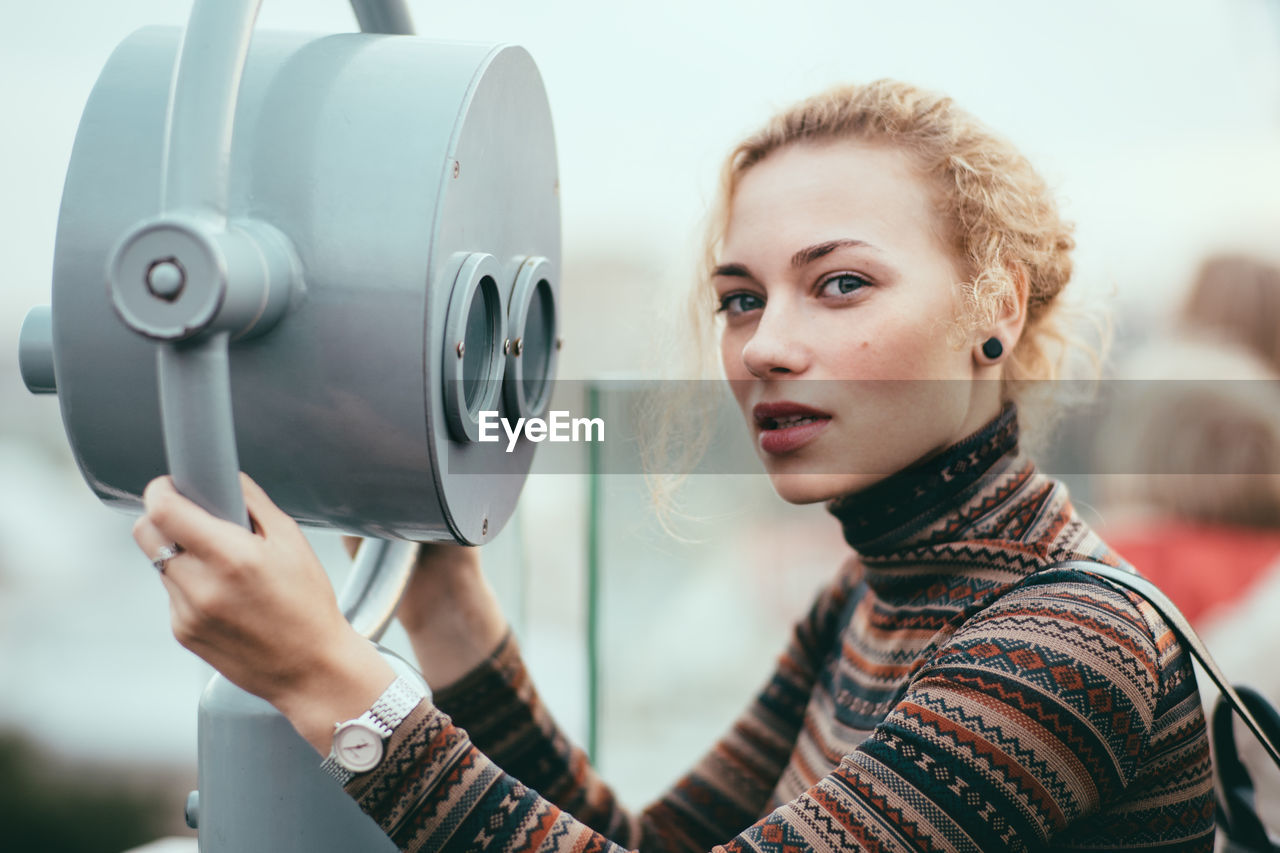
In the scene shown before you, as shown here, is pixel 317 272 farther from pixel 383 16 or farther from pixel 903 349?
pixel 903 349

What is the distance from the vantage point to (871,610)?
94 cm

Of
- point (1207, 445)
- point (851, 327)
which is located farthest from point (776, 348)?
point (1207, 445)

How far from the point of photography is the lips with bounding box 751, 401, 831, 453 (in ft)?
2.72

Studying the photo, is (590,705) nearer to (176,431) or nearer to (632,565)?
(632,565)

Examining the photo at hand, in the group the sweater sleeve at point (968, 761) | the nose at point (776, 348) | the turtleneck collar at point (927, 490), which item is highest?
the nose at point (776, 348)

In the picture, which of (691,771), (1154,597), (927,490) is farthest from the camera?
(691,771)

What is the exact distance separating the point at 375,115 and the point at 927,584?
1.74 ft

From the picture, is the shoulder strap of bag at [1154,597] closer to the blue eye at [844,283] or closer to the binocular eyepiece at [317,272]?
the blue eye at [844,283]

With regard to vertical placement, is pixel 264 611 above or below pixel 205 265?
below

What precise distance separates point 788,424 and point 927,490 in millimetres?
119

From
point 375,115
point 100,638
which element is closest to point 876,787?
point 375,115

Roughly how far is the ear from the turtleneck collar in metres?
0.05

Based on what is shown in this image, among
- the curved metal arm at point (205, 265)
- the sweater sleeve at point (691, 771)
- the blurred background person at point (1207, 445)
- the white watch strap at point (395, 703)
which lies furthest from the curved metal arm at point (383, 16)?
the blurred background person at point (1207, 445)

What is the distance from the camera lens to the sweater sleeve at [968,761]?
2.05 feet
